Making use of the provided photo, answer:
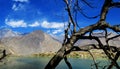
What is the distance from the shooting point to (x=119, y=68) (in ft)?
19.6

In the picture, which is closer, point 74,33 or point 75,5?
point 74,33

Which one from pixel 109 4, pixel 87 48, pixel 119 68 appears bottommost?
pixel 119 68

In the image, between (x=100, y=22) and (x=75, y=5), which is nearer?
(x=100, y=22)

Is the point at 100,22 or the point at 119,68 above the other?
the point at 100,22

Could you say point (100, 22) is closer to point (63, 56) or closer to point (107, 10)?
point (107, 10)

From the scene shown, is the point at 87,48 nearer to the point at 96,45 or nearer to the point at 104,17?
the point at 96,45

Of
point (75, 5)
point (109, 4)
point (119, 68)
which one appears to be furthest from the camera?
point (75, 5)

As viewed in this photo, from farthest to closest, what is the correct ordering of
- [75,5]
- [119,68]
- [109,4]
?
[75,5] → [109,4] → [119,68]

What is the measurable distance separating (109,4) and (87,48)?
1128mm

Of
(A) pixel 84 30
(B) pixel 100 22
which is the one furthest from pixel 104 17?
(A) pixel 84 30

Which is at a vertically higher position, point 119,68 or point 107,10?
point 107,10

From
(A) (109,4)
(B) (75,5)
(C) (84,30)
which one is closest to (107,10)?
(A) (109,4)

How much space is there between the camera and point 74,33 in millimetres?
6484

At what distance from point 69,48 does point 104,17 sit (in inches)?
42.2
